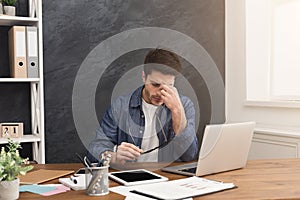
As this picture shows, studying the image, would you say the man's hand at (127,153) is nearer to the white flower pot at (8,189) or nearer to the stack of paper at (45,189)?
the stack of paper at (45,189)

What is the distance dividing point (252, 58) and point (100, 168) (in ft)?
7.81

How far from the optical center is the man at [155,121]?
244 centimetres

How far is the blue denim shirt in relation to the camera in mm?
2416

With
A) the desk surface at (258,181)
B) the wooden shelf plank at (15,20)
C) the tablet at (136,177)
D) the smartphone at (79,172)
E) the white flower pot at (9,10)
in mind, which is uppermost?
the white flower pot at (9,10)

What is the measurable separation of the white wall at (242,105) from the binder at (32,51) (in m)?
1.70

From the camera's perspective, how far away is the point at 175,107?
246 cm

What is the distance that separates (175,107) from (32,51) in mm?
1136

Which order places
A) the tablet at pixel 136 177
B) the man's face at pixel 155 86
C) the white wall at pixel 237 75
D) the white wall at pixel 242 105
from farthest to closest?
the white wall at pixel 237 75, the white wall at pixel 242 105, the man's face at pixel 155 86, the tablet at pixel 136 177

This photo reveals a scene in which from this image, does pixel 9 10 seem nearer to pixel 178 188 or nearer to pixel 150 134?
pixel 150 134

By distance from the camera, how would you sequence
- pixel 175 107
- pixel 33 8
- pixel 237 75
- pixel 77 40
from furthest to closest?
pixel 237 75, pixel 77 40, pixel 33 8, pixel 175 107

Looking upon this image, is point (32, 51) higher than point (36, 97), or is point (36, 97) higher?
point (32, 51)

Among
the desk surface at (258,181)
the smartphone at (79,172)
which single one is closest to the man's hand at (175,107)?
the desk surface at (258,181)

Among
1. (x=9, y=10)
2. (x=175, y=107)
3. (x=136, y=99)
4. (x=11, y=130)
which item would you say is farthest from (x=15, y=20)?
(x=175, y=107)

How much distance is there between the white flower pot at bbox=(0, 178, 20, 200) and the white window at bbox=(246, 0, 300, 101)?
2.49 meters
